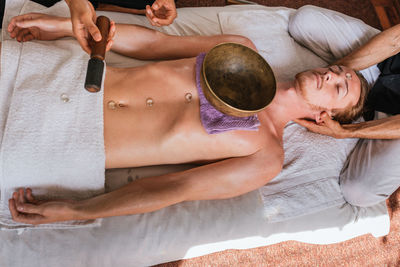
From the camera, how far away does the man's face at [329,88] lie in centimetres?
137

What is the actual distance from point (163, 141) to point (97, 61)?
0.46 metres

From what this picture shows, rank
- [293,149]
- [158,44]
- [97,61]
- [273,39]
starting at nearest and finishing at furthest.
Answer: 1. [97,61]
2. [158,44]
3. [293,149]
4. [273,39]

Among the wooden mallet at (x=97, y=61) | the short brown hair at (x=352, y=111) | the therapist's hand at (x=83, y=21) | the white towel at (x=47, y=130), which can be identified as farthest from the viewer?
the short brown hair at (x=352, y=111)

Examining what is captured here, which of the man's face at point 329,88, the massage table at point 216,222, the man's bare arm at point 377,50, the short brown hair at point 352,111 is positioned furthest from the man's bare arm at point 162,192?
the man's bare arm at point 377,50

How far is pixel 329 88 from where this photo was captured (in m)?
1.37

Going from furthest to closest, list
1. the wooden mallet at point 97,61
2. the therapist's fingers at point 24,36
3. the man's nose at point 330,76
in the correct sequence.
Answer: the man's nose at point 330,76
the therapist's fingers at point 24,36
the wooden mallet at point 97,61

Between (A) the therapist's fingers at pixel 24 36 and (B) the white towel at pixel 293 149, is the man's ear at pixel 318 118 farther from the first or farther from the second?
(A) the therapist's fingers at pixel 24 36

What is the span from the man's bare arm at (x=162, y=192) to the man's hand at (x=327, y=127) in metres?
0.37

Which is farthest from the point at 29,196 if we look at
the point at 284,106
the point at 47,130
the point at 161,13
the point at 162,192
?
the point at 284,106

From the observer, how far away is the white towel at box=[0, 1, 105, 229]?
1.09 metres

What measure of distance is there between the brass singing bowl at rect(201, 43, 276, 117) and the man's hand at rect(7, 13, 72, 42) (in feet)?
2.42

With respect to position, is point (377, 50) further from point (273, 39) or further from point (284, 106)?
point (284, 106)

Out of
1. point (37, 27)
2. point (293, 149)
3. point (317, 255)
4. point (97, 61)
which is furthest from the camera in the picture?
point (317, 255)

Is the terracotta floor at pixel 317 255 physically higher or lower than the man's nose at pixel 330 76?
lower
